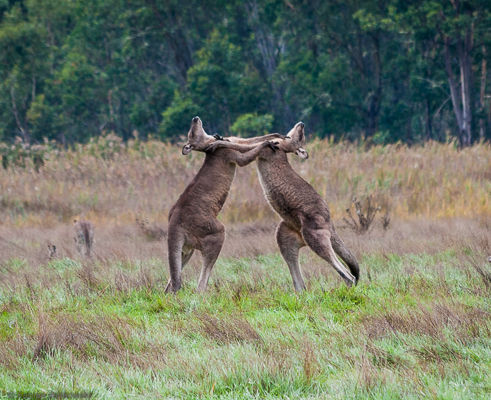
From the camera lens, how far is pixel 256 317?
5949mm

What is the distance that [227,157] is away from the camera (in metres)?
7.39

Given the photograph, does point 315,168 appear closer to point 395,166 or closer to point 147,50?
point 395,166

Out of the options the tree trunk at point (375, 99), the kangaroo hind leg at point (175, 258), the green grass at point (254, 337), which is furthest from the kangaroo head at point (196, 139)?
the tree trunk at point (375, 99)

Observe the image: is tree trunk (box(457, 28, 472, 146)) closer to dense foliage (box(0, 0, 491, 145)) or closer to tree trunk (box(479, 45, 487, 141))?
dense foliage (box(0, 0, 491, 145))

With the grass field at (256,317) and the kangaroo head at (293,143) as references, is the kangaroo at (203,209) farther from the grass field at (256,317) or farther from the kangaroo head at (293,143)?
the grass field at (256,317)

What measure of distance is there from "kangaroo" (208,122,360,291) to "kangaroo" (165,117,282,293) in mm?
124

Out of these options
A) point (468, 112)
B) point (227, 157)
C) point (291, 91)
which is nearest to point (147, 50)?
point (291, 91)

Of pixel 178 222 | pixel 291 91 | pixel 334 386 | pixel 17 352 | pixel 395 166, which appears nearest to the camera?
pixel 334 386

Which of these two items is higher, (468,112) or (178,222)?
(178,222)

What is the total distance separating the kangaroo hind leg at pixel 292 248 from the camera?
7.03 m

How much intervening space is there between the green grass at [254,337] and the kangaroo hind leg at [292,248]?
0.14 meters

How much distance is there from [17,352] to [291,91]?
28.4 metres

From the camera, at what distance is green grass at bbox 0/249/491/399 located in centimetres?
430

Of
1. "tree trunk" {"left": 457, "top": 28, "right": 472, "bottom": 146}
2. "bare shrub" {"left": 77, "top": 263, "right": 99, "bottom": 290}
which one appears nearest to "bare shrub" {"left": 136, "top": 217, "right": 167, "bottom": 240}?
"bare shrub" {"left": 77, "top": 263, "right": 99, "bottom": 290}
